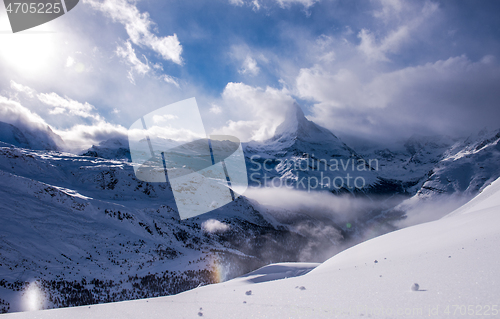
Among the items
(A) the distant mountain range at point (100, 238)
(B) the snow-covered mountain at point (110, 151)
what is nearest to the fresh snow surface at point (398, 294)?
(A) the distant mountain range at point (100, 238)

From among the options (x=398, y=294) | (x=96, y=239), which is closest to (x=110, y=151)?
(x=96, y=239)

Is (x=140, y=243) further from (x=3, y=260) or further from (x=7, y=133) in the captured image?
(x=7, y=133)

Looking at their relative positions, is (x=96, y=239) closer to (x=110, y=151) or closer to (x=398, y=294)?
(x=398, y=294)

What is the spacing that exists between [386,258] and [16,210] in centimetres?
4333

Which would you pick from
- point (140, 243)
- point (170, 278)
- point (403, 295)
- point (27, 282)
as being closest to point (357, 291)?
point (403, 295)

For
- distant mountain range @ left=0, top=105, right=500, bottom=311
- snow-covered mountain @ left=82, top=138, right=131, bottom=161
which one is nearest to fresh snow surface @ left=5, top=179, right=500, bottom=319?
distant mountain range @ left=0, top=105, right=500, bottom=311

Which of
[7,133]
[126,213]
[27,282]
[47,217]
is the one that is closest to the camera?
[27,282]

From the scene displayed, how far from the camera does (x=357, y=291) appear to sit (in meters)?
3.66

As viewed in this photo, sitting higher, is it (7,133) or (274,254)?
(7,133)

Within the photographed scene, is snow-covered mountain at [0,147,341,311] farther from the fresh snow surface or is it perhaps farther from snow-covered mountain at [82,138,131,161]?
snow-covered mountain at [82,138,131,161]

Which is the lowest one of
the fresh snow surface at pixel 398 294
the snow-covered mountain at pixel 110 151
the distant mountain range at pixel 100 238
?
the fresh snow surface at pixel 398 294

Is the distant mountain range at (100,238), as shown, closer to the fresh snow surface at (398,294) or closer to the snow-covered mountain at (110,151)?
the fresh snow surface at (398,294)

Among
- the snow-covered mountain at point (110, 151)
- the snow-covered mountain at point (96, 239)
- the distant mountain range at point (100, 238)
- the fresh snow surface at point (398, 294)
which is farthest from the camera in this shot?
the snow-covered mountain at point (110, 151)

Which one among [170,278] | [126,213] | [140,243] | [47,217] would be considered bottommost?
[170,278]
